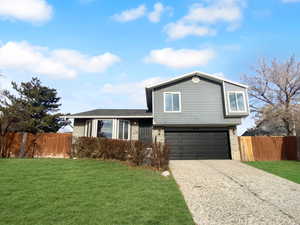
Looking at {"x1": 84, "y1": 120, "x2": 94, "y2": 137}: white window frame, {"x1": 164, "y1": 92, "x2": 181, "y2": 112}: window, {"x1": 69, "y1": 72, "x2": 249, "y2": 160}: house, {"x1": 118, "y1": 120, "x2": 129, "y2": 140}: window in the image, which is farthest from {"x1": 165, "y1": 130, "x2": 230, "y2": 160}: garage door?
{"x1": 84, "y1": 120, "x2": 94, "y2": 137}: white window frame

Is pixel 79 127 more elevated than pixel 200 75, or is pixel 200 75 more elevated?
pixel 200 75

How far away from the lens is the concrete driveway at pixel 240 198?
3.69 m

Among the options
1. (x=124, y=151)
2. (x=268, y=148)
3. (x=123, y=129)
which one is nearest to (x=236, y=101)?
(x=268, y=148)

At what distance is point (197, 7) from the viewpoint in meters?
8.69

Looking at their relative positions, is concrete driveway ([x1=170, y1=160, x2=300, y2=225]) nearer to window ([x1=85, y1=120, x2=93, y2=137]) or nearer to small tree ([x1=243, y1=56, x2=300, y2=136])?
window ([x1=85, y1=120, x2=93, y2=137])

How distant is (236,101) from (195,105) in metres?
3.09

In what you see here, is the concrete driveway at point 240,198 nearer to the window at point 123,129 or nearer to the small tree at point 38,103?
the window at point 123,129

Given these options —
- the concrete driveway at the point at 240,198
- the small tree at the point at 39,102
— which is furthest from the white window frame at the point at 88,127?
the small tree at the point at 39,102

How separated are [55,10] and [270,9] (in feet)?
38.0

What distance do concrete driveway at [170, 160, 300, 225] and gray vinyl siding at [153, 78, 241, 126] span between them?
202 inches

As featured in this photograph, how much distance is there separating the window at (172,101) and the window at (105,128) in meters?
4.55

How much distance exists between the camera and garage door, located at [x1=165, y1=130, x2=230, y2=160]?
40.3 ft

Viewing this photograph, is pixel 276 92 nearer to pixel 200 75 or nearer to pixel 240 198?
pixel 200 75

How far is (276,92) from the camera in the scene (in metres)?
19.5
